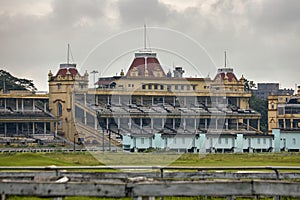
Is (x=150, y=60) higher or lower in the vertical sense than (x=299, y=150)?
higher

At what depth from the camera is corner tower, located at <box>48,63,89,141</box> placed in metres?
134

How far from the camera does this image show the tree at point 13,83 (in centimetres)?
16625

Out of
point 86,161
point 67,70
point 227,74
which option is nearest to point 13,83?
point 67,70

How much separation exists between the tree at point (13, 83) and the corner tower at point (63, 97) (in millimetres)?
22795

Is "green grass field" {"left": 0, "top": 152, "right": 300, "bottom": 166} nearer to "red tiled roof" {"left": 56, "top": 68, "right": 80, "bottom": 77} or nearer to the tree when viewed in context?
"red tiled roof" {"left": 56, "top": 68, "right": 80, "bottom": 77}

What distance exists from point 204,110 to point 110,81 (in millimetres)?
15569

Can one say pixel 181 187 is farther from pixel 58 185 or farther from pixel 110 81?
pixel 110 81

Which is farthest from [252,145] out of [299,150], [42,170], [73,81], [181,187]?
[181,187]

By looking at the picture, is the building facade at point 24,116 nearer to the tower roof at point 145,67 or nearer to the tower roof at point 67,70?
the tower roof at point 67,70

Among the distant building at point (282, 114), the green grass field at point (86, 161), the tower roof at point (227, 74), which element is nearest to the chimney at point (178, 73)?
the tower roof at point (227, 74)

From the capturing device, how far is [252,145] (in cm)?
11512

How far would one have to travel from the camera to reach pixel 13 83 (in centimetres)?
16975

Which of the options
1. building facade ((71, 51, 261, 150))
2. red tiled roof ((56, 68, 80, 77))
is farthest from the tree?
building facade ((71, 51, 261, 150))

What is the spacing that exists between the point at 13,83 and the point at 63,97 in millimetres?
33373
